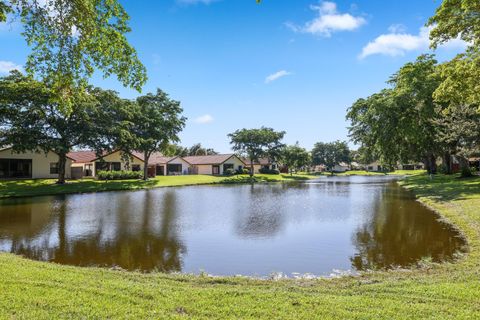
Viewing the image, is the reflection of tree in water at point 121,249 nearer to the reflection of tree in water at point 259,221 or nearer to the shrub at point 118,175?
the reflection of tree in water at point 259,221

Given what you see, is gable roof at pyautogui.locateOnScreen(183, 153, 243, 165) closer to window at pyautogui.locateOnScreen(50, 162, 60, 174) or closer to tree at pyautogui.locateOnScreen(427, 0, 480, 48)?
window at pyautogui.locateOnScreen(50, 162, 60, 174)

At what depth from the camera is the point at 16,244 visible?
12805mm

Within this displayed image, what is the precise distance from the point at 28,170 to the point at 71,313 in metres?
47.8

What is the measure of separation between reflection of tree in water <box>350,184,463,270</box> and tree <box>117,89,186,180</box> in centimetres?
3326

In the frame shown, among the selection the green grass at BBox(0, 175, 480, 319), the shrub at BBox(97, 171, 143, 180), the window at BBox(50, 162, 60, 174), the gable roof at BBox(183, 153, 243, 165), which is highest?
the gable roof at BBox(183, 153, 243, 165)

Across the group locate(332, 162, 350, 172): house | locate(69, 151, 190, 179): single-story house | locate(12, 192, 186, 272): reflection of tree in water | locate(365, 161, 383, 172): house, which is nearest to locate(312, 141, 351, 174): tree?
locate(332, 162, 350, 172): house

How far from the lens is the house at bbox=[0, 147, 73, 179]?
1703 inches

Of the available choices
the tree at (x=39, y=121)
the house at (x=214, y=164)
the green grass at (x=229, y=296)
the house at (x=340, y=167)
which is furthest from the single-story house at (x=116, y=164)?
the house at (x=340, y=167)

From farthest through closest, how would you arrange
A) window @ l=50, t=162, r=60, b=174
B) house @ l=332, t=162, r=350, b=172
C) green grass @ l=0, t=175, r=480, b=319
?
1. house @ l=332, t=162, r=350, b=172
2. window @ l=50, t=162, r=60, b=174
3. green grass @ l=0, t=175, r=480, b=319

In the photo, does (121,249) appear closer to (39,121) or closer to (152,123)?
(39,121)

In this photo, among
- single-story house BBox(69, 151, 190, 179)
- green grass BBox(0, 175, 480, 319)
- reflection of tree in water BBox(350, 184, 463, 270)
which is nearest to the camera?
green grass BBox(0, 175, 480, 319)

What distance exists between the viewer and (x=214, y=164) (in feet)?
243

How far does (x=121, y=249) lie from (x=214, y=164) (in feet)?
204

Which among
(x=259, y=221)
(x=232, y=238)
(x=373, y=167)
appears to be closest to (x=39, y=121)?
(x=259, y=221)
